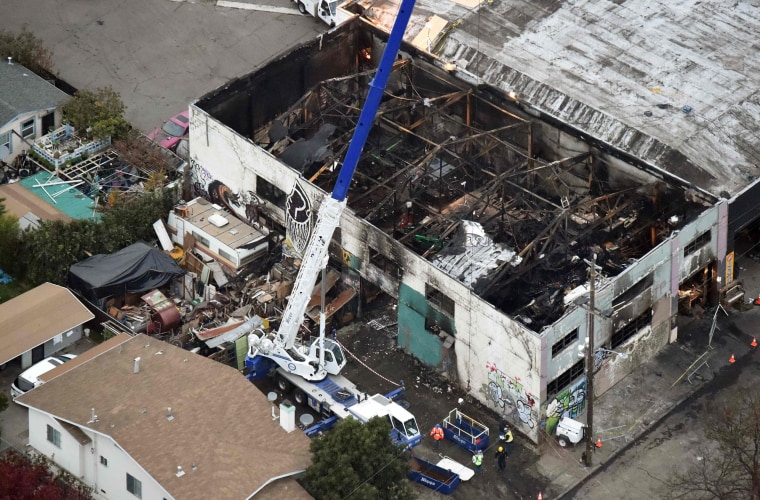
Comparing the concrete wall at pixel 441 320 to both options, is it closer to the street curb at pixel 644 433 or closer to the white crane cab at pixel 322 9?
the street curb at pixel 644 433

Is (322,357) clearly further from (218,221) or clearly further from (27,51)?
(27,51)

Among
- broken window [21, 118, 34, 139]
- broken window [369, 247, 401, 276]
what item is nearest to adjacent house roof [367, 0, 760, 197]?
broken window [369, 247, 401, 276]

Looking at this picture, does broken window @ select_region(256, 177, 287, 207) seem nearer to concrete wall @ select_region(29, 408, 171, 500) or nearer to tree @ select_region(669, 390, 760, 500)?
concrete wall @ select_region(29, 408, 171, 500)

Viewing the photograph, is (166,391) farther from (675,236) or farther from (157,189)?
(675,236)

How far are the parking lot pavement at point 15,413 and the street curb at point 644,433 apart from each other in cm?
2237

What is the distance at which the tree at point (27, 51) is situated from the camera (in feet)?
288

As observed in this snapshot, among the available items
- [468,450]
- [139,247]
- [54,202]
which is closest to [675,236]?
[468,450]

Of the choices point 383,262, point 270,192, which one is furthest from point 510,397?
point 270,192

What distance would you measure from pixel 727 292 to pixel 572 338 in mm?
11438

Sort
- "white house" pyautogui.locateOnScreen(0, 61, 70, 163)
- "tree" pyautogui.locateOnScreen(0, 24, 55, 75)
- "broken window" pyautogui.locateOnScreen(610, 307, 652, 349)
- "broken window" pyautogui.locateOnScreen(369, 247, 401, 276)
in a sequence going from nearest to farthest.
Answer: "broken window" pyautogui.locateOnScreen(610, 307, 652, 349) < "broken window" pyautogui.locateOnScreen(369, 247, 401, 276) < "white house" pyautogui.locateOnScreen(0, 61, 70, 163) < "tree" pyautogui.locateOnScreen(0, 24, 55, 75)

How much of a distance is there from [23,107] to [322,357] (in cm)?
2483

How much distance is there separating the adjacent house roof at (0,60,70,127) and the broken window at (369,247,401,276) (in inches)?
865

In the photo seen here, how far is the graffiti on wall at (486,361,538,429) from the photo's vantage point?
67188 millimetres

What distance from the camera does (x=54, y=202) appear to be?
261 feet
